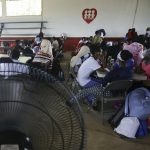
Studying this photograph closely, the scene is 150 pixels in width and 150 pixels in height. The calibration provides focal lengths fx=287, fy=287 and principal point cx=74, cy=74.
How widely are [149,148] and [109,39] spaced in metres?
6.43

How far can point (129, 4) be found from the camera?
901cm

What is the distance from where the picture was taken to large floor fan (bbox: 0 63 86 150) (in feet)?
2.14

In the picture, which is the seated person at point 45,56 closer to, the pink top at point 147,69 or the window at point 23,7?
the pink top at point 147,69

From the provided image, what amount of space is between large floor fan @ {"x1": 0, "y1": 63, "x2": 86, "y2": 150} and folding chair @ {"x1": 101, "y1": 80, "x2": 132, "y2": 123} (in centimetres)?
279

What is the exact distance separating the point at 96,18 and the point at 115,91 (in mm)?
5695

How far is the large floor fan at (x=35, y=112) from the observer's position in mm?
652

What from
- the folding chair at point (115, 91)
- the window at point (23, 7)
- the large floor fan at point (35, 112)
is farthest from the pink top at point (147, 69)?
the window at point (23, 7)

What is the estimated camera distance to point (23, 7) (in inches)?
362

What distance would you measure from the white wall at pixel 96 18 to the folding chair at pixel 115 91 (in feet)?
18.4

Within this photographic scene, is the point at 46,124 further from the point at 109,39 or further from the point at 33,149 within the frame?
the point at 109,39

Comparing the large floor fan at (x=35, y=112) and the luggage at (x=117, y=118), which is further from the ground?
the large floor fan at (x=35, y=112)

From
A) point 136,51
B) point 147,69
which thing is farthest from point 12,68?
point 136,51

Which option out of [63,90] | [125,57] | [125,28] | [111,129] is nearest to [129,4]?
[125,28]

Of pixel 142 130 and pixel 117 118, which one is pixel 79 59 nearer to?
pixel 117 118
